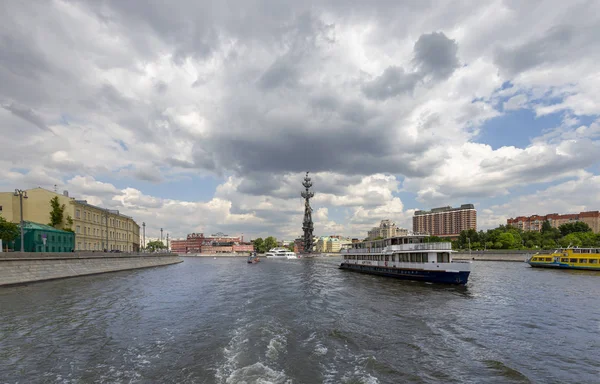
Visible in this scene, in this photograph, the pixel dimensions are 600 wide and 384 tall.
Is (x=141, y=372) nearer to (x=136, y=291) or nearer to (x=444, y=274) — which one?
(x=136, y=291)

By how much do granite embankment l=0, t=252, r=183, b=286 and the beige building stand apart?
15.6 metres

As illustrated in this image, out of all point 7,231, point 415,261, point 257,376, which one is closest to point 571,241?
point 415,261

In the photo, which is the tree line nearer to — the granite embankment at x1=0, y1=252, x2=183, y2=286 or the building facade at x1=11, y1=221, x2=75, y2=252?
the granite embankment at x1=0, y1=252, x2=183, y2=286

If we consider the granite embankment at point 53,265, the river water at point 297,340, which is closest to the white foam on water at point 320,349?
the river water at point 297,340

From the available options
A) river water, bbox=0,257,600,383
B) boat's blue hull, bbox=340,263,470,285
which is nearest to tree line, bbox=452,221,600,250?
boat's blue hull, bbox=340,263,470,285

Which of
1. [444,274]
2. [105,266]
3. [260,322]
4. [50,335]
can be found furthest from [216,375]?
[105,266]

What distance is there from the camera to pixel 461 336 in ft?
64.6

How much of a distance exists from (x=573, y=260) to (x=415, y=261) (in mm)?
54498

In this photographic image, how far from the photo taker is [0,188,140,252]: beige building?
234 feet

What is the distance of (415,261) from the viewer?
167ft

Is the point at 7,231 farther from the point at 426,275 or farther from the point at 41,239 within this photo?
the point at 426,275

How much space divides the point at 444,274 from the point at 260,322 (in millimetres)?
33226

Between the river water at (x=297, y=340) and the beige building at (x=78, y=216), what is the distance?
52924 mm

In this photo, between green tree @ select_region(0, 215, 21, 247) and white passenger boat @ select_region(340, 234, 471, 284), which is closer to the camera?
white passenger boat @ select_region(340, 234, 471, 284)
